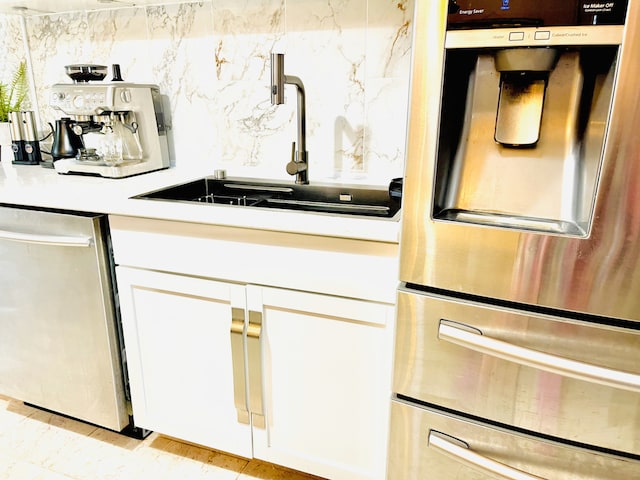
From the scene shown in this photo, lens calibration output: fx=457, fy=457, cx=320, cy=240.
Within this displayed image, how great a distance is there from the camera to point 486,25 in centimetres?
78

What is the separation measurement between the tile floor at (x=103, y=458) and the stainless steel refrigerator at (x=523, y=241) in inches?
30.8

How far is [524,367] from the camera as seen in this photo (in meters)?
0.90

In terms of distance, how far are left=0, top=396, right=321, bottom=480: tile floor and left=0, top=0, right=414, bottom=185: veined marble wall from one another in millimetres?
1013

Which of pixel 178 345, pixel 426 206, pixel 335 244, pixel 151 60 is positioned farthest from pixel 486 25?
pixel 151 60

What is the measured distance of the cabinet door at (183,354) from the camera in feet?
4.17

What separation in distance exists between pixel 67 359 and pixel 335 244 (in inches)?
40.0

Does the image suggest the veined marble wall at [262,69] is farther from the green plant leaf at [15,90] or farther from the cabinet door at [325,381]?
the cabinet door at [325,381]

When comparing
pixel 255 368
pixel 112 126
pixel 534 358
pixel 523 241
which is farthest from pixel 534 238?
pixel 112 126

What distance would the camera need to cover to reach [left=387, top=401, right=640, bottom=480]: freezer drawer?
905mm

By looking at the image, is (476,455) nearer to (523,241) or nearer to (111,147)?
(523,241)

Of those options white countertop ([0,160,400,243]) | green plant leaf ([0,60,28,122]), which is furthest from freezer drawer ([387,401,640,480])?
green plant leaf ([0,60,28,122])

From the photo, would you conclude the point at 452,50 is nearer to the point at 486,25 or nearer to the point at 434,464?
the point at 486,25

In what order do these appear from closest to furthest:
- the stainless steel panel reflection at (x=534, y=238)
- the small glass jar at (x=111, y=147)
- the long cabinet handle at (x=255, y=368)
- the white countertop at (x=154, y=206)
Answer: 1. the stainless steel panel reflection at (x=534, y=238)
2. the white countertop at (x=154, y=206)
3. the long cabinet handle at (x=255, y=368)
4. the small glass jar at (x=111, y=147)

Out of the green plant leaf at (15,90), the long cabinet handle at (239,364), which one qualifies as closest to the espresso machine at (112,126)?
the green plant leaf at (15,90)
